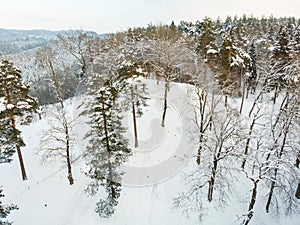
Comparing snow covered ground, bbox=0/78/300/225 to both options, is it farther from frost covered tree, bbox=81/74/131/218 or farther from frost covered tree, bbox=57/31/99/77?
frost covered tree, bbox=57/31/99/77

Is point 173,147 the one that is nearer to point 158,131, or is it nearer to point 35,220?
point 158,131

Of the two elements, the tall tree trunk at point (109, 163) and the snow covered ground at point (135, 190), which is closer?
the tall tree trunk at point (109, 163)

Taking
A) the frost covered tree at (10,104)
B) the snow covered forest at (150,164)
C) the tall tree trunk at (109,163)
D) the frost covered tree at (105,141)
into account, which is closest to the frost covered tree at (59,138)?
the snow covered forest at (150,164)

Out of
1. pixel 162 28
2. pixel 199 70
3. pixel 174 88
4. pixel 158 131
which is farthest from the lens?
pixel 162 28

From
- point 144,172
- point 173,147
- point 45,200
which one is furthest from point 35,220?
point 173,147

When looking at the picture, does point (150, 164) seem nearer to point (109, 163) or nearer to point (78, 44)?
point (109, 163)

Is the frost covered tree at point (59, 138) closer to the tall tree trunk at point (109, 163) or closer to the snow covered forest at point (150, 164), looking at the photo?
the snow covered forest at point (150, 164)

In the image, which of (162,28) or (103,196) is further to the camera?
(162,28)

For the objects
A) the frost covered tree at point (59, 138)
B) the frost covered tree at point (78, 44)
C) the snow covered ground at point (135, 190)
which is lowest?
the snow covered ground at point (135, 190)

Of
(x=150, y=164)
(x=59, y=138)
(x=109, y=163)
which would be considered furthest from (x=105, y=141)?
(x=59, y=138)
